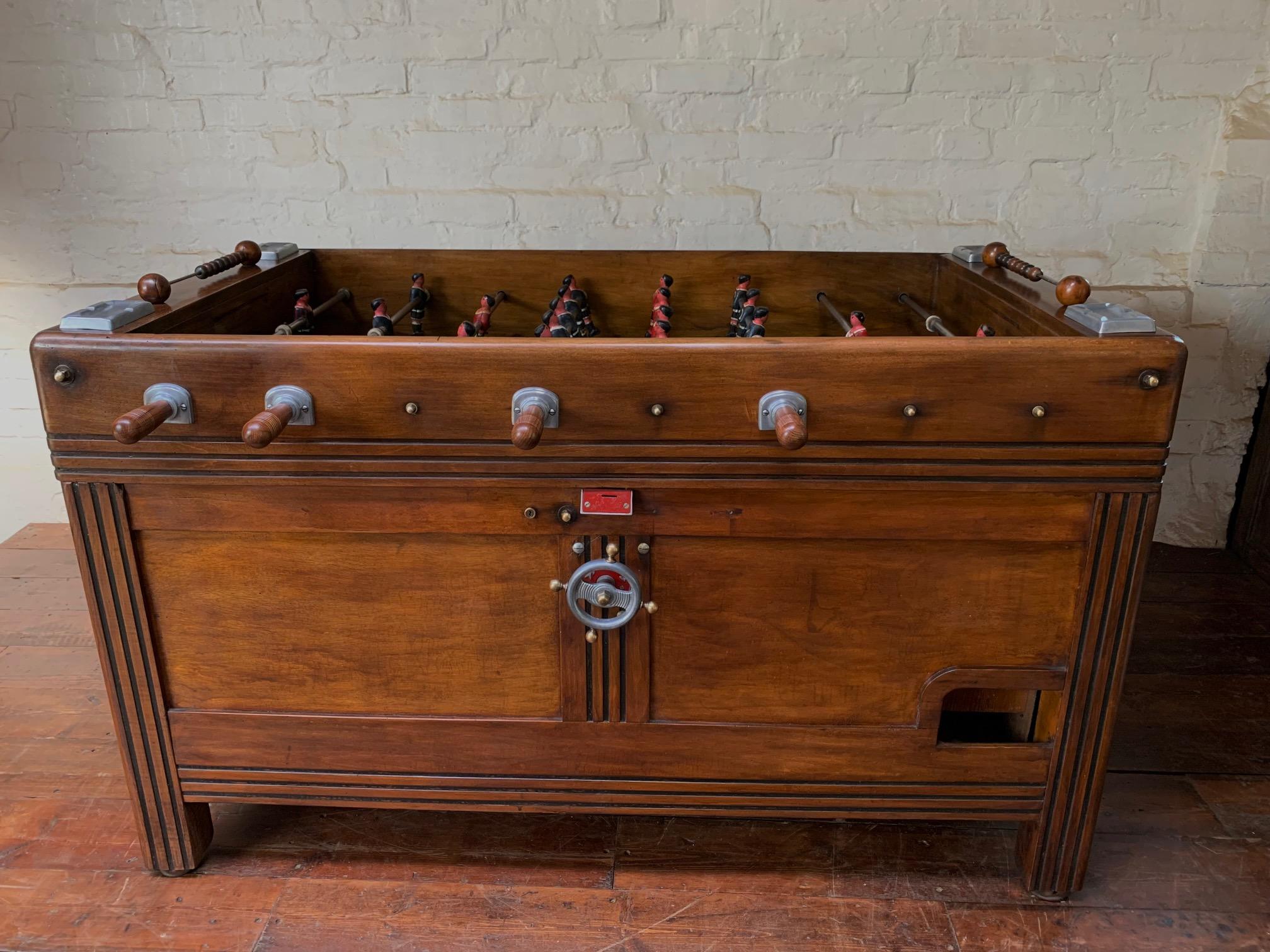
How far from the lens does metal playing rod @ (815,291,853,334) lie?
1.88 meters

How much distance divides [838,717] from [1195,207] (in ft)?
6.23

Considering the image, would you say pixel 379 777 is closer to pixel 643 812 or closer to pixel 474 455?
pixel 643 812

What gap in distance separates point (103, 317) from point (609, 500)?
792 mm

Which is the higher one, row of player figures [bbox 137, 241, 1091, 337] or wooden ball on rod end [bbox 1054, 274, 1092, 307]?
wooden ball on rod end [bbox 1054, 274, 1092, 307]

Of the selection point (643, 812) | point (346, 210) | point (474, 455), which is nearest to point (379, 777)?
point (643, 812)

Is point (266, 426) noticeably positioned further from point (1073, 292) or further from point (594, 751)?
point (1073, 292)

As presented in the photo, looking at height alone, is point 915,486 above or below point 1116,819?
above

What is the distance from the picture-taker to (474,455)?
1417 millimetres

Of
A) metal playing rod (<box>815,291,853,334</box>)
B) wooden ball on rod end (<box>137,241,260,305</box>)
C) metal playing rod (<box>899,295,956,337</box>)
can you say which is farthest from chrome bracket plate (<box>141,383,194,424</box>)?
metal playing rod (<box>899,295,956,337</box>)

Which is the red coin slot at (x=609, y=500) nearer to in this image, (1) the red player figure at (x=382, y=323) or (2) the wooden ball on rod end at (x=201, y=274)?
(1) the red player figure at (x=382, y=323)

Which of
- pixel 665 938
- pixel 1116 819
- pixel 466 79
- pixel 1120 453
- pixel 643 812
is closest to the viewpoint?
pixel 1120 453

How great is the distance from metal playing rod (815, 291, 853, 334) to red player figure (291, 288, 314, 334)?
3.45 feet

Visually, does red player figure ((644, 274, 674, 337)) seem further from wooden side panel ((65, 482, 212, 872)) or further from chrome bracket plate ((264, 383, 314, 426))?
wooden side panel ((65, 482, 212, 872))

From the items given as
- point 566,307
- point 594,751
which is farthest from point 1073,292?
point 594,751
